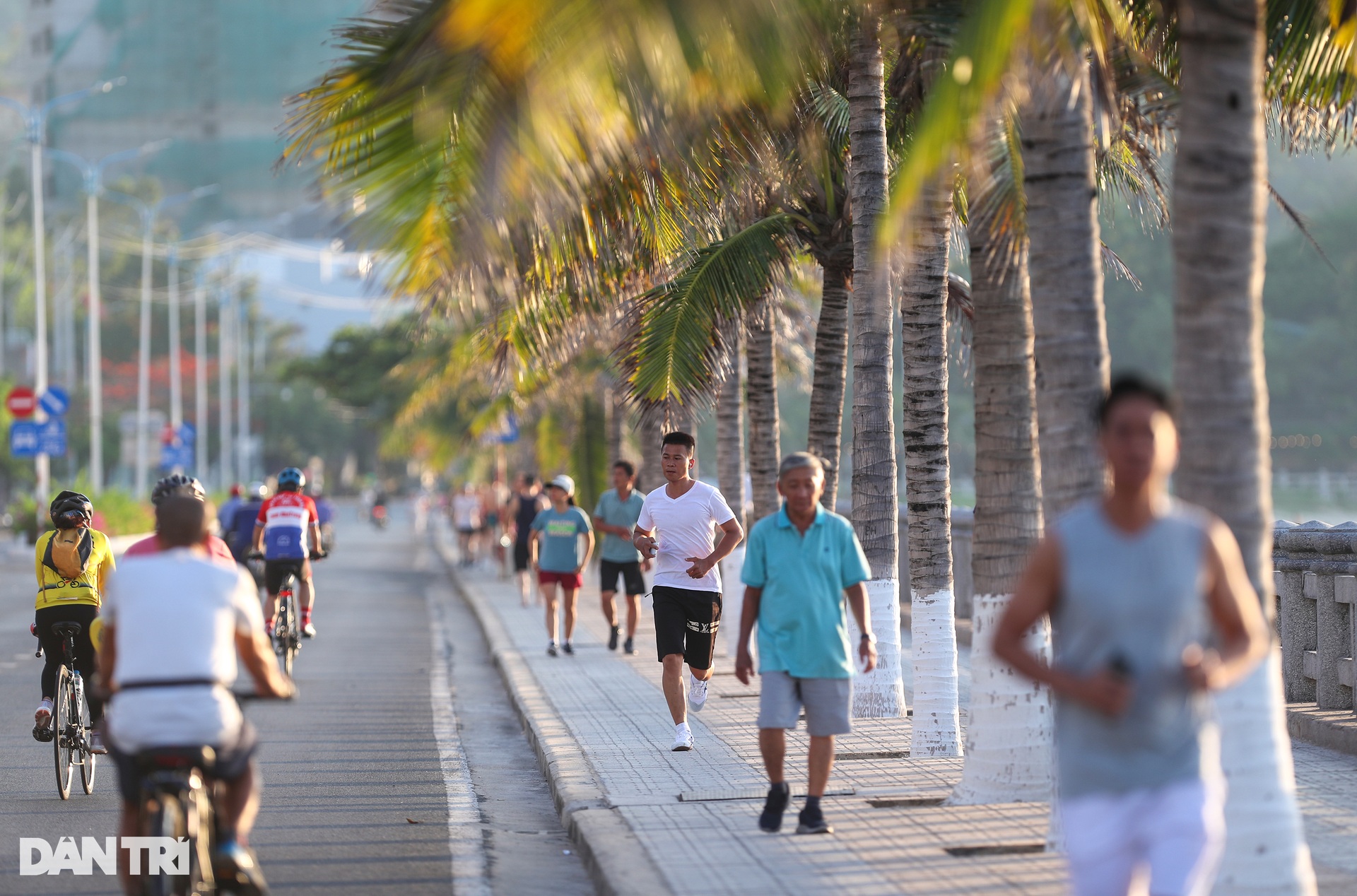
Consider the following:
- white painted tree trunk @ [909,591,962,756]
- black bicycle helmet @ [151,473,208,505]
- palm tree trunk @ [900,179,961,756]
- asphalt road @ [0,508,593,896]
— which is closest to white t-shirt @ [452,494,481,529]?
asphalt road @ [0,508,593,896]

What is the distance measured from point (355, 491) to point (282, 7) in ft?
191

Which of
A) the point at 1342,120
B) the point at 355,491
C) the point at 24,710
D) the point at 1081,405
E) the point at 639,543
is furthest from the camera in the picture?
the point at 355,491

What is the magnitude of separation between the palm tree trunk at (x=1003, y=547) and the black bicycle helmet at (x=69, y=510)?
4.96m

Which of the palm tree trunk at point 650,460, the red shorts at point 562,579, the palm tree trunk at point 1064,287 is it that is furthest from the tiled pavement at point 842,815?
the palm tree trunk at point 650,460

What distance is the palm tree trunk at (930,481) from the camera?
10.4 m

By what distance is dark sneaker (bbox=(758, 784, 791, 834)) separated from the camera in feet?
26.5

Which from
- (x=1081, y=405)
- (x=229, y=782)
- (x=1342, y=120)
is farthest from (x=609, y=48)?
(x=1342, y=120)

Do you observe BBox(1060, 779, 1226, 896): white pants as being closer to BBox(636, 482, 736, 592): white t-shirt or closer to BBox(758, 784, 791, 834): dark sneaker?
BBox(758, 784, 791, 834): dark sneaker

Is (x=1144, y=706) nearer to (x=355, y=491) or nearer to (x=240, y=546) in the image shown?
(x=240, y=546)

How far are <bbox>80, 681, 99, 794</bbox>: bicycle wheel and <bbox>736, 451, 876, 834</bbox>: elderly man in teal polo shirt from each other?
14.2 ft

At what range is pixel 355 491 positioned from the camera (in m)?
134

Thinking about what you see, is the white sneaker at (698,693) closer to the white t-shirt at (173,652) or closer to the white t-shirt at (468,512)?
the white t-shirt at (173,652)

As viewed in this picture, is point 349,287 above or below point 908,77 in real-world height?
above

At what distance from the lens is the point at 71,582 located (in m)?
9.88
